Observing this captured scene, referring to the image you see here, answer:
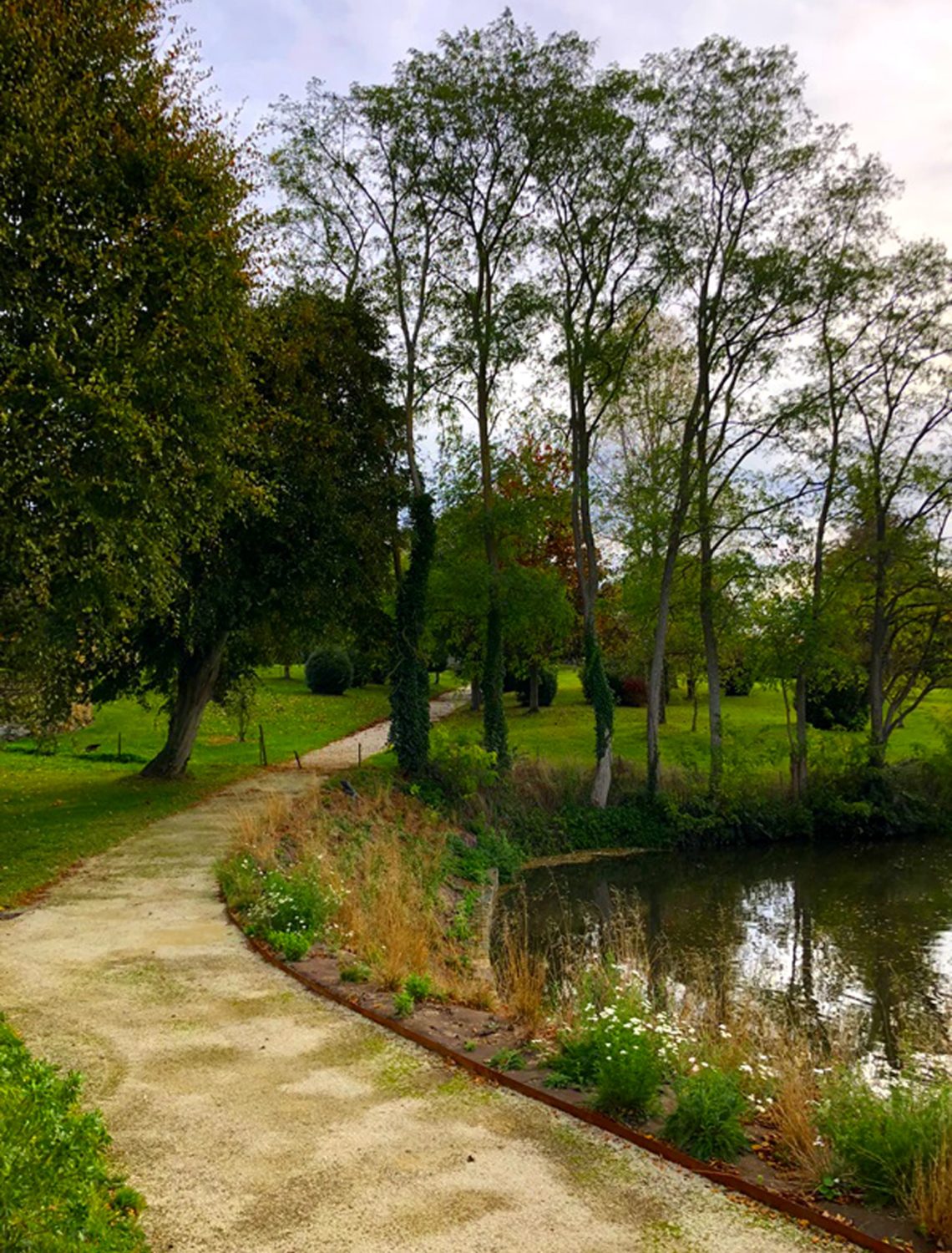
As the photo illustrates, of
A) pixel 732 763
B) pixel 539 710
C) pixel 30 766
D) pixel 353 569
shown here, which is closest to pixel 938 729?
pixel 732 763

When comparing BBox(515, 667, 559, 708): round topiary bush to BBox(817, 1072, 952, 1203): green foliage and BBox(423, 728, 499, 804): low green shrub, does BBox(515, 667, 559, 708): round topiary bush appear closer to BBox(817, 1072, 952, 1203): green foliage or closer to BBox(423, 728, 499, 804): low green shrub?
BBox(423, 728, 499, 804): low green shrub

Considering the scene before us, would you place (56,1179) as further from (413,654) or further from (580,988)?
(413,654)

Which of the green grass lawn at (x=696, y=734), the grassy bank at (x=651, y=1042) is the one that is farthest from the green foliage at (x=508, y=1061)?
the green grass lawn at (x=696, y=734)

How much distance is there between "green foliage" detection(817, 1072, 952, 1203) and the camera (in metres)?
4.69

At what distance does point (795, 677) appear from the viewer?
26000 mm

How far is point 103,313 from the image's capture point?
462 inches

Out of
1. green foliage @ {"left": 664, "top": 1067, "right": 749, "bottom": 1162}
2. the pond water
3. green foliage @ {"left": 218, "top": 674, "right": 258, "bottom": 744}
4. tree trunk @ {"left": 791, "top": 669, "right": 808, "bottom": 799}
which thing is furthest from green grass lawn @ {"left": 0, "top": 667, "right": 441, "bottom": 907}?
tree trunk @ {"left": 791, "top": 669, "right": 808, "bottom": 799}

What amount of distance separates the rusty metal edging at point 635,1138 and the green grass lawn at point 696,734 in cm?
1568

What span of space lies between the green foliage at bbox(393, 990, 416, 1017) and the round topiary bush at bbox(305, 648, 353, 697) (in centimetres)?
3589

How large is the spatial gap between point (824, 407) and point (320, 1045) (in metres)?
22.7

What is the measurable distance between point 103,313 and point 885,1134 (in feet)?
38.2

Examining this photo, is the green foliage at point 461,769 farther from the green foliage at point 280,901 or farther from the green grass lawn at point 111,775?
the green foliage at point 280,901

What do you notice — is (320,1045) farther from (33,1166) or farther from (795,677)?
(795,677)

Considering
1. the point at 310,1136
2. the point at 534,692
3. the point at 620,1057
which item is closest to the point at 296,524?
the point at 620,1057
